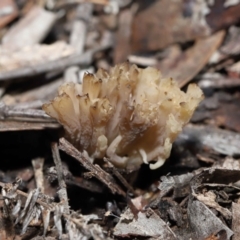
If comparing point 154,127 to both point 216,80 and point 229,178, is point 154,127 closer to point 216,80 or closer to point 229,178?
point 229,178

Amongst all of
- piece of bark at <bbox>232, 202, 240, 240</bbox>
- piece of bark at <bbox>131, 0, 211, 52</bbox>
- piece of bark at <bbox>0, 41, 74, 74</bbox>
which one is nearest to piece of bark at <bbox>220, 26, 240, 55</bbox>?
piece of bark at <bbox>131, 0, 211, 52</bbox>

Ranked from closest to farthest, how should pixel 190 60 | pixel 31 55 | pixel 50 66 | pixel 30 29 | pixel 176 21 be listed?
1. pixel 50 66
2. pixel 31 55
3. pixel 190 60
4. pixel 30 29
5. pixel 176 21

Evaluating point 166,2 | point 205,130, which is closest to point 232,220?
point 205,130

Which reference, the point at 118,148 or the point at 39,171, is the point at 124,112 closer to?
the point at 118,148

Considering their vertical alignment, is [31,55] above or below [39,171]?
above

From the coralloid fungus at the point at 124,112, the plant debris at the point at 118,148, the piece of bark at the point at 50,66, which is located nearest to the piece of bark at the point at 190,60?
the plant debris at the point at 118,148

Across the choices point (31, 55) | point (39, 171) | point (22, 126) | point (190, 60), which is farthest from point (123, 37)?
point (39, 171)

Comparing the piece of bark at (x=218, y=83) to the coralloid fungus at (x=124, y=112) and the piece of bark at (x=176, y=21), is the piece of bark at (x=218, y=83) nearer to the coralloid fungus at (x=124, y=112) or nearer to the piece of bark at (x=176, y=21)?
the piece of bark at (x=176, y=21)
